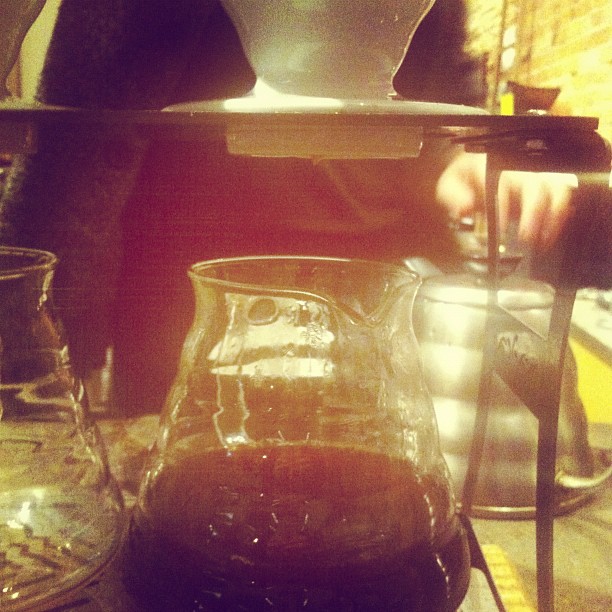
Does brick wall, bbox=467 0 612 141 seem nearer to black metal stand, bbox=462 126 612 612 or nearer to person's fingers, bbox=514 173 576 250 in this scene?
person's fingers, bbox=514 173 576 250

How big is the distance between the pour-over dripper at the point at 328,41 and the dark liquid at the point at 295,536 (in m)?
0.17

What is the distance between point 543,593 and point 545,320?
0.29m

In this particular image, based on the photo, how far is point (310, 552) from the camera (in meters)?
0.27

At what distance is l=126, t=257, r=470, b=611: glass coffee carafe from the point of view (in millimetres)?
265

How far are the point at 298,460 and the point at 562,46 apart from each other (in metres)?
3.60

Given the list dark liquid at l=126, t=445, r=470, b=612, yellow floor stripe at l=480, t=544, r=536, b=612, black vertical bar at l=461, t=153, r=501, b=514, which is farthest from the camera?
black vertical bar at l=461, t=153, r=501, b=514

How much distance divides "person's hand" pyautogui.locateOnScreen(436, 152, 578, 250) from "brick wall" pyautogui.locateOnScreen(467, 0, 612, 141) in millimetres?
2060

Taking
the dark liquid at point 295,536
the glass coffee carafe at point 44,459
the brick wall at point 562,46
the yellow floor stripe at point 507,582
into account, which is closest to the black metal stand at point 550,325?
the yellow floor stripe at point 507,582

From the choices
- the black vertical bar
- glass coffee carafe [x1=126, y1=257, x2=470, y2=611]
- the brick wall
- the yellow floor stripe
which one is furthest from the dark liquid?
the brick wall

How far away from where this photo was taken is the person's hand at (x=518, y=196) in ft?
2.01

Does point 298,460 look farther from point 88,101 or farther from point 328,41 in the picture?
point 88,101

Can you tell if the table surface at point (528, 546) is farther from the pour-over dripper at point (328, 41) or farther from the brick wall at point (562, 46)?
the brick wall at point (562, 46)

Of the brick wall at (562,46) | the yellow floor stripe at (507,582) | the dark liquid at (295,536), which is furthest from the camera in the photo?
the brick wall at (562,46)

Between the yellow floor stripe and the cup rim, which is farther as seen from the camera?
the yellow floor stripe
